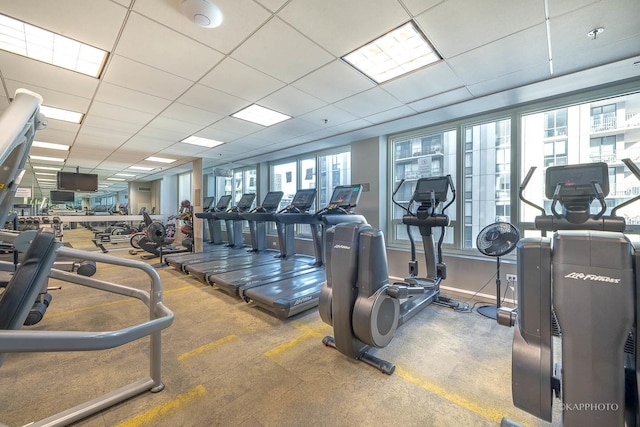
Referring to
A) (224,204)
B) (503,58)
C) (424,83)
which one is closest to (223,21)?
(424,83)

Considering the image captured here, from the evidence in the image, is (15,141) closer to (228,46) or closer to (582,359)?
(228,46)

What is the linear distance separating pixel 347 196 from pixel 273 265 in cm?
199

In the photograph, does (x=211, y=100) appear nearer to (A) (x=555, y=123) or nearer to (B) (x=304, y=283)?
(B) (x=304, y=283)

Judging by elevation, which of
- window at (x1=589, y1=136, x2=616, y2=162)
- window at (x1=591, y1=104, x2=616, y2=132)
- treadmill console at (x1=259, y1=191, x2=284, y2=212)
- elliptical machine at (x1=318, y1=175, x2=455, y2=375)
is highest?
window at (x1=591, y1=104, x2=616, y2=132)

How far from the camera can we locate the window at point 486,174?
406cm

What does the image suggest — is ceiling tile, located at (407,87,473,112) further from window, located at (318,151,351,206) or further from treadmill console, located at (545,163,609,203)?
window, located at (318,151,351,206)

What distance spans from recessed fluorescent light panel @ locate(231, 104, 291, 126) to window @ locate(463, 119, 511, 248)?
3.18m

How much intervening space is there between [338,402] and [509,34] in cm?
330

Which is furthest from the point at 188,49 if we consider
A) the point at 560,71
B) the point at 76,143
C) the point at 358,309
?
the point at 76,143

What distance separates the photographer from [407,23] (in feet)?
7.32

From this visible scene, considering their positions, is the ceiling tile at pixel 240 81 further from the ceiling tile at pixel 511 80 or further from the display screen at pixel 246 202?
the display screen at pixel 246 202

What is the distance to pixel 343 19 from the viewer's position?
217cm

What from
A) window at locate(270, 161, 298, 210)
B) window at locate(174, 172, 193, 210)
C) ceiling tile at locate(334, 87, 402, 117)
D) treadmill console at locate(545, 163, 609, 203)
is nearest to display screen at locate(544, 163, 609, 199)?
treadmill console at locate(545, 163, 609, 203)

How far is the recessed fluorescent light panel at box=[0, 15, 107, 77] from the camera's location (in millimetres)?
2297
